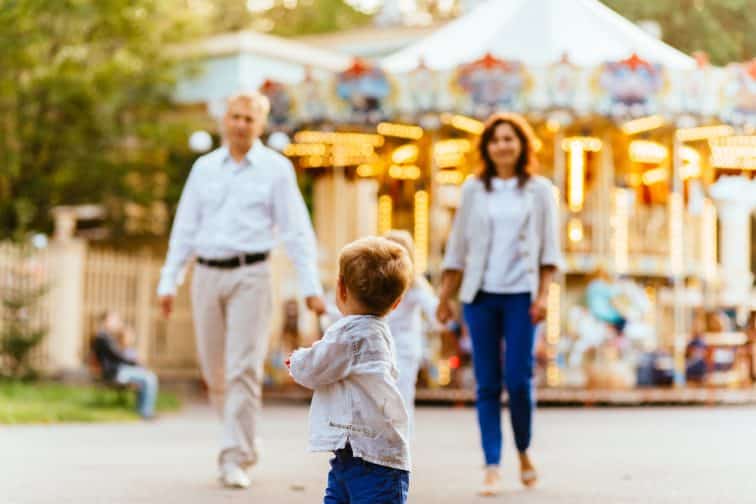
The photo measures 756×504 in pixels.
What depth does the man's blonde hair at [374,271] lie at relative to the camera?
15.0 ft

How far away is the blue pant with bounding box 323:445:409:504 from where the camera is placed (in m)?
4.61

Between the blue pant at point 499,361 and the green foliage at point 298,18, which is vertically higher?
the green foliage at point 298,18

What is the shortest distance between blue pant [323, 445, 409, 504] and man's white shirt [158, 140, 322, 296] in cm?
293

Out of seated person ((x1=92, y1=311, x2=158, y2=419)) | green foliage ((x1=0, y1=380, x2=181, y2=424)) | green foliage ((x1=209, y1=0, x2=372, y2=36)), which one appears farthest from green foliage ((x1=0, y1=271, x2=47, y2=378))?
green foliage ((x1=209, y1=0, x2=372, y2=36))

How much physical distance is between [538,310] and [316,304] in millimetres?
1166

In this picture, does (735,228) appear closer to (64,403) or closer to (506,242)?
(64,403)

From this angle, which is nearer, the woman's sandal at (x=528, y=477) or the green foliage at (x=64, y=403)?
the woman's sandal at (x=528, y=477)

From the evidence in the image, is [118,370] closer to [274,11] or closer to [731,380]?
[731,380]

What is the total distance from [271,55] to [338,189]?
4.48 m

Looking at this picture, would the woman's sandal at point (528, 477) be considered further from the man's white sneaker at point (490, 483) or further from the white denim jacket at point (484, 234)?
the white denim jacket at point (484, 234)

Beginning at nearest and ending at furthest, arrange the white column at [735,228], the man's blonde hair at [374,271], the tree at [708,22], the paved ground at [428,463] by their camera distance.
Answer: the man's blonde hair at [374,271] → the paved ground at [428,463] → the white column at [735,228] → the tree at [708,22]

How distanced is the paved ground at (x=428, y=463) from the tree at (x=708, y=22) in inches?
898

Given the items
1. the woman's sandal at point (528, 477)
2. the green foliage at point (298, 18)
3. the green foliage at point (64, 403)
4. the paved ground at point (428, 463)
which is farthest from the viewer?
the green foliage at point (298, 18)

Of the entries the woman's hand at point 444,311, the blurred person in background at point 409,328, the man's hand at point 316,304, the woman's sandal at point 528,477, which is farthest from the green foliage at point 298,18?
the woman's sandal at point 528,477
